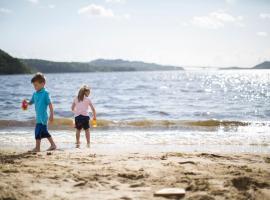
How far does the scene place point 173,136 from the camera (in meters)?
11.5

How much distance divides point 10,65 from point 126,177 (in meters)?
134

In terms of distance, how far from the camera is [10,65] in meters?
130

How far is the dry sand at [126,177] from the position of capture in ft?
14.0

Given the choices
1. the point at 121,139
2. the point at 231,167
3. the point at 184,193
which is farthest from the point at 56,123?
the point at 184,193

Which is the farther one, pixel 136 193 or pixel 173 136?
pixel 173 136

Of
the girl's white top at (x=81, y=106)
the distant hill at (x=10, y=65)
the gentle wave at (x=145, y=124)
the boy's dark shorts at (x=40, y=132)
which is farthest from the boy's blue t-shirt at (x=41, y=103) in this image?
the distant hill at (x=10, y=65)

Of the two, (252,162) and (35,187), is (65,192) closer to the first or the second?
(35,187)

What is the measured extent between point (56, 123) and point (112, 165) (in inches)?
375

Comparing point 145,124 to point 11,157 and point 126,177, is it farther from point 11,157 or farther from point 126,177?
point 126,177

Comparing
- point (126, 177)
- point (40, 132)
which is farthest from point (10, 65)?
point (126, 177)

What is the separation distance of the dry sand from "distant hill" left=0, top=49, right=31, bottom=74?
12637 centimetres

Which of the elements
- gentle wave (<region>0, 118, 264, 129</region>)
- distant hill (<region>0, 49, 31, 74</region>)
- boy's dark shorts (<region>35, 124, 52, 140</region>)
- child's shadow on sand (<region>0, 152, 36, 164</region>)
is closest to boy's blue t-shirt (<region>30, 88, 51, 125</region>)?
boy's dark shorts (<region>35, 124, 52, 140</region>)

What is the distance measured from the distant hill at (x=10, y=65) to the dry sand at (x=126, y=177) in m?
126

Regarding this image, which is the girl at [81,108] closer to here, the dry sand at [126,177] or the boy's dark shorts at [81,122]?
the boy's dark shorts at [81,122]
